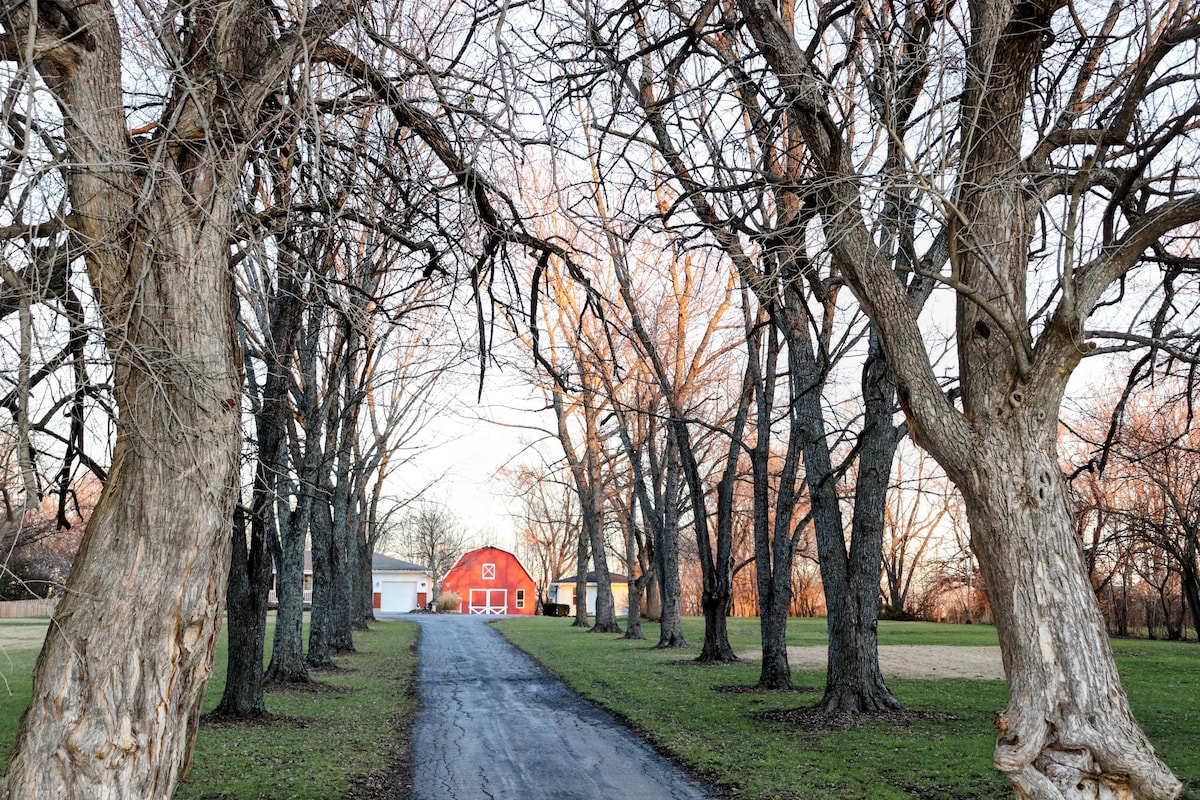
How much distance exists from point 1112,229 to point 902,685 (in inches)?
465

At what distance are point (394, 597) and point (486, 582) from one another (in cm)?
773

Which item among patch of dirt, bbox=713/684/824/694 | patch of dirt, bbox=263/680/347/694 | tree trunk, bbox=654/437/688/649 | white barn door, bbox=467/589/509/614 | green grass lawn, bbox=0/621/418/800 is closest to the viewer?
green grass lawn, bbox=0/621/418/800

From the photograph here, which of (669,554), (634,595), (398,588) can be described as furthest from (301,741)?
(398,588)

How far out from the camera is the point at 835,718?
11.8m

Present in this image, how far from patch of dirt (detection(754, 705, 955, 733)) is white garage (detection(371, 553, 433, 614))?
67.1 metres

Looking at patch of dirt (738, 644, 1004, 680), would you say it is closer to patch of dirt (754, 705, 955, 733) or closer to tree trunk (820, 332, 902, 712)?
patch of dirt (754, 705, 955, 733)

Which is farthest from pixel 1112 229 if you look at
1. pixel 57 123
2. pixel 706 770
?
pixel 57 123

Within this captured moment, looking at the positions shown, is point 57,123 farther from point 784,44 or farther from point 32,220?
point 784,44

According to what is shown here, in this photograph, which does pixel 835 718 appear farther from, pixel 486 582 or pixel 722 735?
pixel 486 582

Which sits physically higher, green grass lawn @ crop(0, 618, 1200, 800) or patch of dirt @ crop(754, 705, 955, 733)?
patch of dirt @ crop(754, 705, 955, 733)

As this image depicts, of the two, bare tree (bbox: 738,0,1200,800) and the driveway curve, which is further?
the driveway curve

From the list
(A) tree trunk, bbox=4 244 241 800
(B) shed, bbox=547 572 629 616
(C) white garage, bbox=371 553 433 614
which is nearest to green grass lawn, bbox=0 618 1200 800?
(A) tree trunk, bbox=4 244 241 800

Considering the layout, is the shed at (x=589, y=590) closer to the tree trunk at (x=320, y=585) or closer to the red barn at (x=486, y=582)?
the red barn at (x=486, y=582)

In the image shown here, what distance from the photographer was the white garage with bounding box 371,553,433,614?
76500 mm
